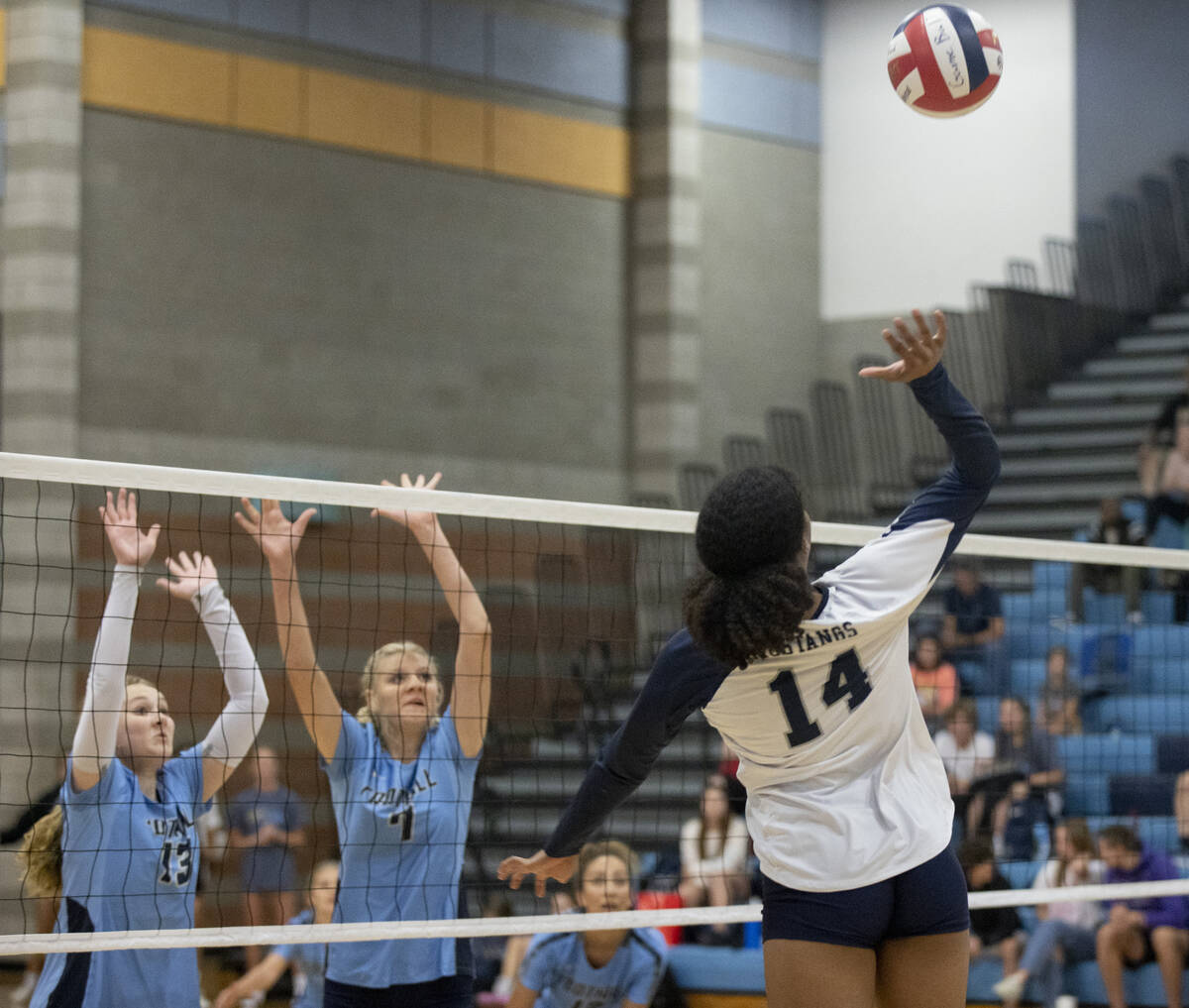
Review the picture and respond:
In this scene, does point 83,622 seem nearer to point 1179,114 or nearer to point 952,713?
point 952,713

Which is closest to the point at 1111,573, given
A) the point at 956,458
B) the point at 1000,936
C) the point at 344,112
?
the point at 1000,936

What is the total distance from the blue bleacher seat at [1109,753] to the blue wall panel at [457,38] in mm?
7817

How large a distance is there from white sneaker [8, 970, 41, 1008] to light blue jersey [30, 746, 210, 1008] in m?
4.77

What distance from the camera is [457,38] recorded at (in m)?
14.1

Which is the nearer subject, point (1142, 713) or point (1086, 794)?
point (1086, 794)

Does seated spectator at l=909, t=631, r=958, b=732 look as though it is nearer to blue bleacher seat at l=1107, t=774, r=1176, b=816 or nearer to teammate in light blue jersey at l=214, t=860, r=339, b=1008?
blue bleacher seat at l=1107, t=774, r=1176, b=816

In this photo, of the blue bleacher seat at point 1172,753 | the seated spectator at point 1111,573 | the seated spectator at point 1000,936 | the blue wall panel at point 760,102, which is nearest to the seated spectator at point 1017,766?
the seated spectator at point 1000,936

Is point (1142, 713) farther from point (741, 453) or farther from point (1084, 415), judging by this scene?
point (741, 453)

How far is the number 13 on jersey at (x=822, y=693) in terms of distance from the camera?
321 centimetres

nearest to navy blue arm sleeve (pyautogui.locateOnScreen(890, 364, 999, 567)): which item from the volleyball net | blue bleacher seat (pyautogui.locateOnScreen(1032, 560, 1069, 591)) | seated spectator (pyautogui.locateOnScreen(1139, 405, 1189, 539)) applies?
the volleyball net

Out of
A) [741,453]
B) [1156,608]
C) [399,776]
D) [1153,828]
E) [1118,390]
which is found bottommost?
[1153,828]

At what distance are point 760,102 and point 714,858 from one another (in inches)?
371

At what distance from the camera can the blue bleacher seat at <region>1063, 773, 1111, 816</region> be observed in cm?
912

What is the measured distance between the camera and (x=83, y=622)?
11.6 m
